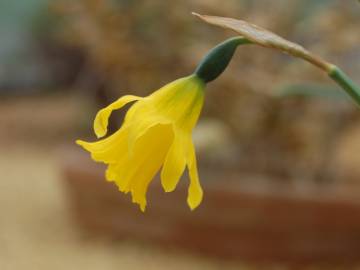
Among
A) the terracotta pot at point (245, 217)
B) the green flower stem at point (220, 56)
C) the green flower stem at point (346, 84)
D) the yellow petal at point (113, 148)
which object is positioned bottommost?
the yellow petal at point (113, 148)

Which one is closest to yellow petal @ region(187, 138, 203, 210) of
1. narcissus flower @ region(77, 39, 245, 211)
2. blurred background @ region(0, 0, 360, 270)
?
narcissus flower @ region(77, 39, 245, 211)

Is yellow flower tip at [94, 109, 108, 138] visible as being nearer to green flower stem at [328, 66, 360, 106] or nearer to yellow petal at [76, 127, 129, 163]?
yellow petal at [76, 127, 129, 163]

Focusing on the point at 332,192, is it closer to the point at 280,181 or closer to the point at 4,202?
the point at 280,181

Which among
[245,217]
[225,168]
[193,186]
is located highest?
[225,168]

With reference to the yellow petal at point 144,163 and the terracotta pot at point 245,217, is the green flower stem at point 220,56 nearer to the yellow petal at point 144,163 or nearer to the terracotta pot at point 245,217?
the yellow petal at point 144,163

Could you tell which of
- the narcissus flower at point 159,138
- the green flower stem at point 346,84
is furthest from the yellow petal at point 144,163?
the green flower stem at point 346,84

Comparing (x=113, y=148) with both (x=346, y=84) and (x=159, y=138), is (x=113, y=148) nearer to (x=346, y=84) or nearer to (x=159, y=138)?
(x=159, y=138)

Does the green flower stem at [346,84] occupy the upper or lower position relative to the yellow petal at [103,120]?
upper

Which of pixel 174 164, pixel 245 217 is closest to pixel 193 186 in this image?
pixel 174 164
